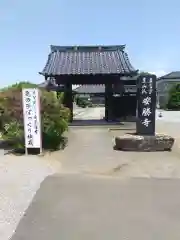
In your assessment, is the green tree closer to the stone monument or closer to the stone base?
the stone monument

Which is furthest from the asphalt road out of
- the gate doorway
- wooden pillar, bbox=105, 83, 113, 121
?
wooden pillar, bbox=105, 83, 113, 121

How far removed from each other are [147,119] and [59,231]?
7.40m

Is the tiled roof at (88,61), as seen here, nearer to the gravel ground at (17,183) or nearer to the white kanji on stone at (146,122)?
the white kanji on stone at (146,122)

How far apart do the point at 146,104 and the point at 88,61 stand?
10213mm

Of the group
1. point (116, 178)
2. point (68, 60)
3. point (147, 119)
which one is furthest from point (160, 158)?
point (68, 60)

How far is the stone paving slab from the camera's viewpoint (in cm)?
415

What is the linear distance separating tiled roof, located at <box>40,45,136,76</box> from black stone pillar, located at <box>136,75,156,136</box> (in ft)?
22.9

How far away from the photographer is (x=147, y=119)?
36.2 feet

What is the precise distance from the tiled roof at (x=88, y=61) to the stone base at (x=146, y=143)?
26.3ft

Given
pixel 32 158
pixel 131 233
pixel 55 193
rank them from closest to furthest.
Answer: pixel 131 233
pixel 55 193
pixel 32 158

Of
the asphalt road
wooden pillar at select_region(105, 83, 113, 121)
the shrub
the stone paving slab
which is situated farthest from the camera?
the asphalt road

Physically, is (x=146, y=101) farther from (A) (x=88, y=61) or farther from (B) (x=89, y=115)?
(B) (x=89, y=115)

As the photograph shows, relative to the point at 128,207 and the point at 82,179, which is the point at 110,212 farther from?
the point at 82,179

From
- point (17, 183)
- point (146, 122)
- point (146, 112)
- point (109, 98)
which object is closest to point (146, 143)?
point (146, 122)
